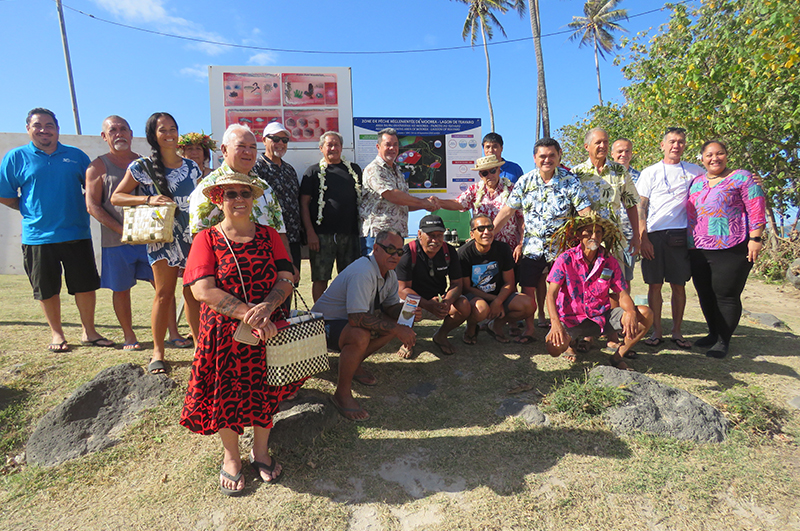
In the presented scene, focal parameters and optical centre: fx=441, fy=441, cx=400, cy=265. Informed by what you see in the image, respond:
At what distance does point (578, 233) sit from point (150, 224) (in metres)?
3.55

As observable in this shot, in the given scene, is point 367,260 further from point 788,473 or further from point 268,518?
point 788,473

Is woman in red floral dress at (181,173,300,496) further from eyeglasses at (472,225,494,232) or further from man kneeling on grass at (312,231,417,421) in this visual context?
eyeglasses at (472,225,494,232)

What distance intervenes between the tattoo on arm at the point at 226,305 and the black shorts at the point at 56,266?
2781mm

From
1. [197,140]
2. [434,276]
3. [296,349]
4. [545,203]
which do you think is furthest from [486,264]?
[197,140]

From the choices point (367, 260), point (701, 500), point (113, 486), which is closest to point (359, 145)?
point (367, 260)

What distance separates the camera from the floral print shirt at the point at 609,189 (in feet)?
14.0

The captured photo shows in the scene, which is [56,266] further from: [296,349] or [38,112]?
[296,349]

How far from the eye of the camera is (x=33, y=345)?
4.46 metres

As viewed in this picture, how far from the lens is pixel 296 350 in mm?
2447

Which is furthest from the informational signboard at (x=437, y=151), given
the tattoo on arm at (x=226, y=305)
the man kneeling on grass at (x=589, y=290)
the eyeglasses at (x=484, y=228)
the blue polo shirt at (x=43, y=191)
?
the tattoo on arm at (x=226, y=305)

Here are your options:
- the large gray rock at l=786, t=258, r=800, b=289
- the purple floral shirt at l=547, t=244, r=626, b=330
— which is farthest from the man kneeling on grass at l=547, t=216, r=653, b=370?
the large gray rock at l=786, t=258, r=800, b=289

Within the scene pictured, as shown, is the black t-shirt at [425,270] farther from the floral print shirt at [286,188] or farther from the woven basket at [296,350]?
the woven basket at [296,350]

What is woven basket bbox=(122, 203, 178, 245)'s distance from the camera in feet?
Result: 10.8

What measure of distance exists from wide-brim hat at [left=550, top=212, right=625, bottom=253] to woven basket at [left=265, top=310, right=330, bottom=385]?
2520mm
